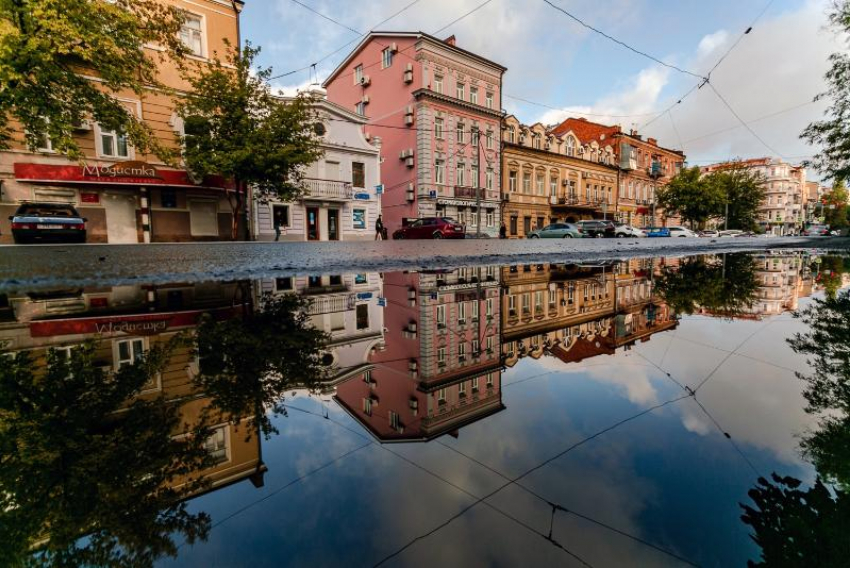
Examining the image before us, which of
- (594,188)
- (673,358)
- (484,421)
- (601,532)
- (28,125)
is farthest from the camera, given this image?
(594,188)

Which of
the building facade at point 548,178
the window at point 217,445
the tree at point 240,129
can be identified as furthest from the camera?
the building facade at point 548,178

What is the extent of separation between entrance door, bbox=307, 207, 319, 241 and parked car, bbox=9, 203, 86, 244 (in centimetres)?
1231

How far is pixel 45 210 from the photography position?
46.8 ft

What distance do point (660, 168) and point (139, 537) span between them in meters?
65.1

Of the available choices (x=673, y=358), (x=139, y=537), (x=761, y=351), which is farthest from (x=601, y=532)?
(x=761, y=351)

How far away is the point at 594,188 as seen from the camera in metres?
45.2

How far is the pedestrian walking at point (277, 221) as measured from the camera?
23453 millimetres

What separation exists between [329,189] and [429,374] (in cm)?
2585

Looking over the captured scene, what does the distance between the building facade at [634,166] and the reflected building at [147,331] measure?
4737 cm

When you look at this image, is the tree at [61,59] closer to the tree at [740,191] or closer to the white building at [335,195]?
the white building at [335,195]

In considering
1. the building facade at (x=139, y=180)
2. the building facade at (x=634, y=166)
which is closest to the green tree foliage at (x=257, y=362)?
the building facade at (x=139, y=180)

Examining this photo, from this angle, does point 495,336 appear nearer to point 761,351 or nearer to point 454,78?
point 761,351

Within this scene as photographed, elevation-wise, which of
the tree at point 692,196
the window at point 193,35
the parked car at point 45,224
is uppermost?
the window at point 193,35

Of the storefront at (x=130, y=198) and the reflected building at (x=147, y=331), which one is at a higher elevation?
the storefront at (x=130, y=198)
